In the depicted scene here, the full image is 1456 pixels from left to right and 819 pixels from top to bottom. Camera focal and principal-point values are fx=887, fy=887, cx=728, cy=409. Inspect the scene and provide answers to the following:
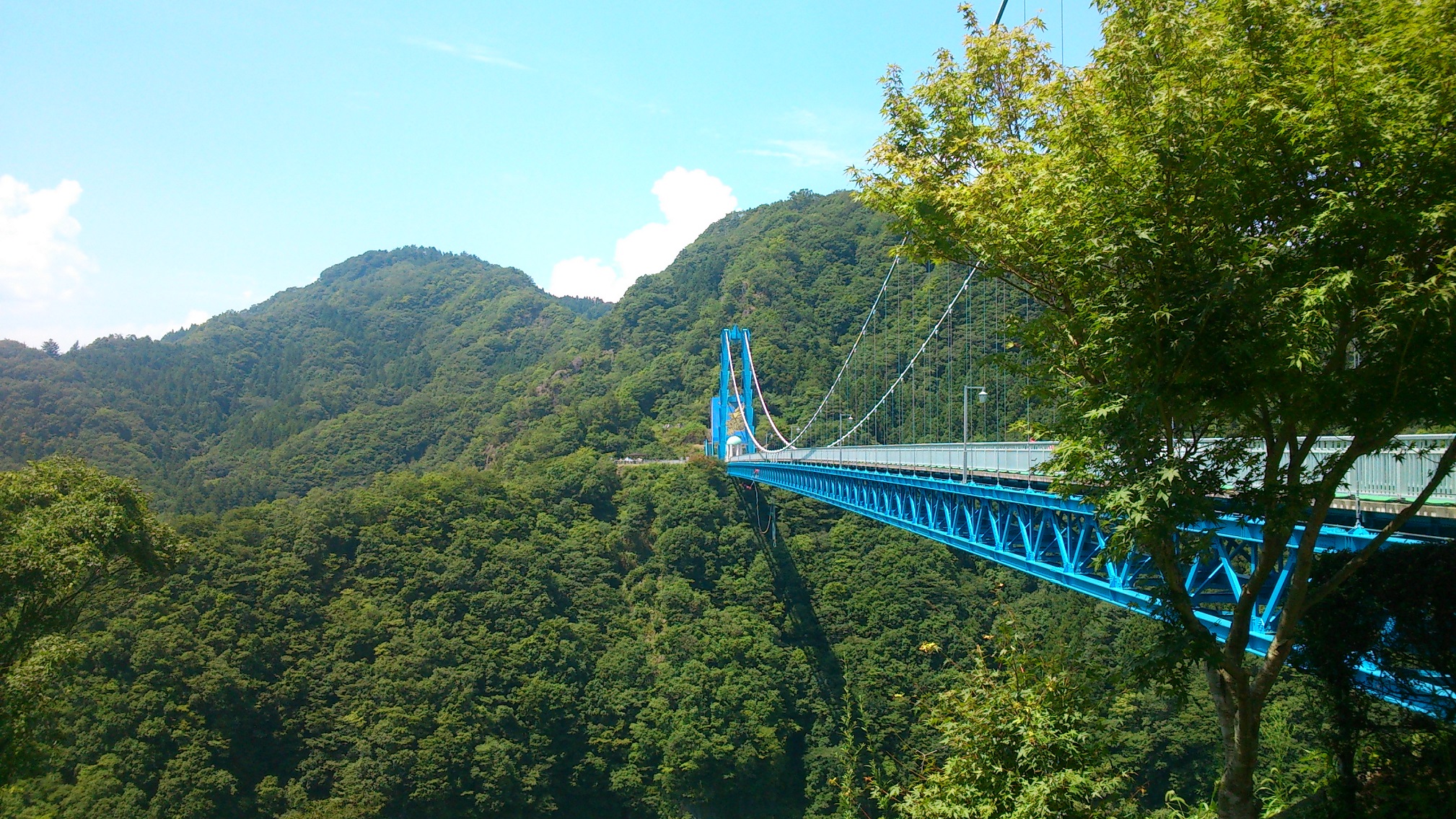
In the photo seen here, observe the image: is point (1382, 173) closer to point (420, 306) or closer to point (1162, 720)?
point (1162, 720)

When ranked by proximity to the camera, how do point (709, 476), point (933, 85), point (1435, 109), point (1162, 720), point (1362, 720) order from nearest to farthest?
1. point (1435, 109)
2. point (1362, 720)
3. point (933, 85)
4. point (1162, 720)
5. point (709, 476)

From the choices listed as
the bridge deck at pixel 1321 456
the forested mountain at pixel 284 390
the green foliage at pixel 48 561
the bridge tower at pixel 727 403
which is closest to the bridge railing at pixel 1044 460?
the bridge deck at pixel 1321 456

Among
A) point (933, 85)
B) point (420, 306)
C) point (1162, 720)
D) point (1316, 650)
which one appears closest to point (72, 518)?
point (933, 85)

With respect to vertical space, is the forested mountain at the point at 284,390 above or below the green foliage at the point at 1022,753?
above

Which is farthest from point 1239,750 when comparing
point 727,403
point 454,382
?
point 454,382

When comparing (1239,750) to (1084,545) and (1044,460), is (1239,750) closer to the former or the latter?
(1084,545)

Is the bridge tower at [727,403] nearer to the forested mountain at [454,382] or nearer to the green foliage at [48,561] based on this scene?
the forested mountain at [454,382]
